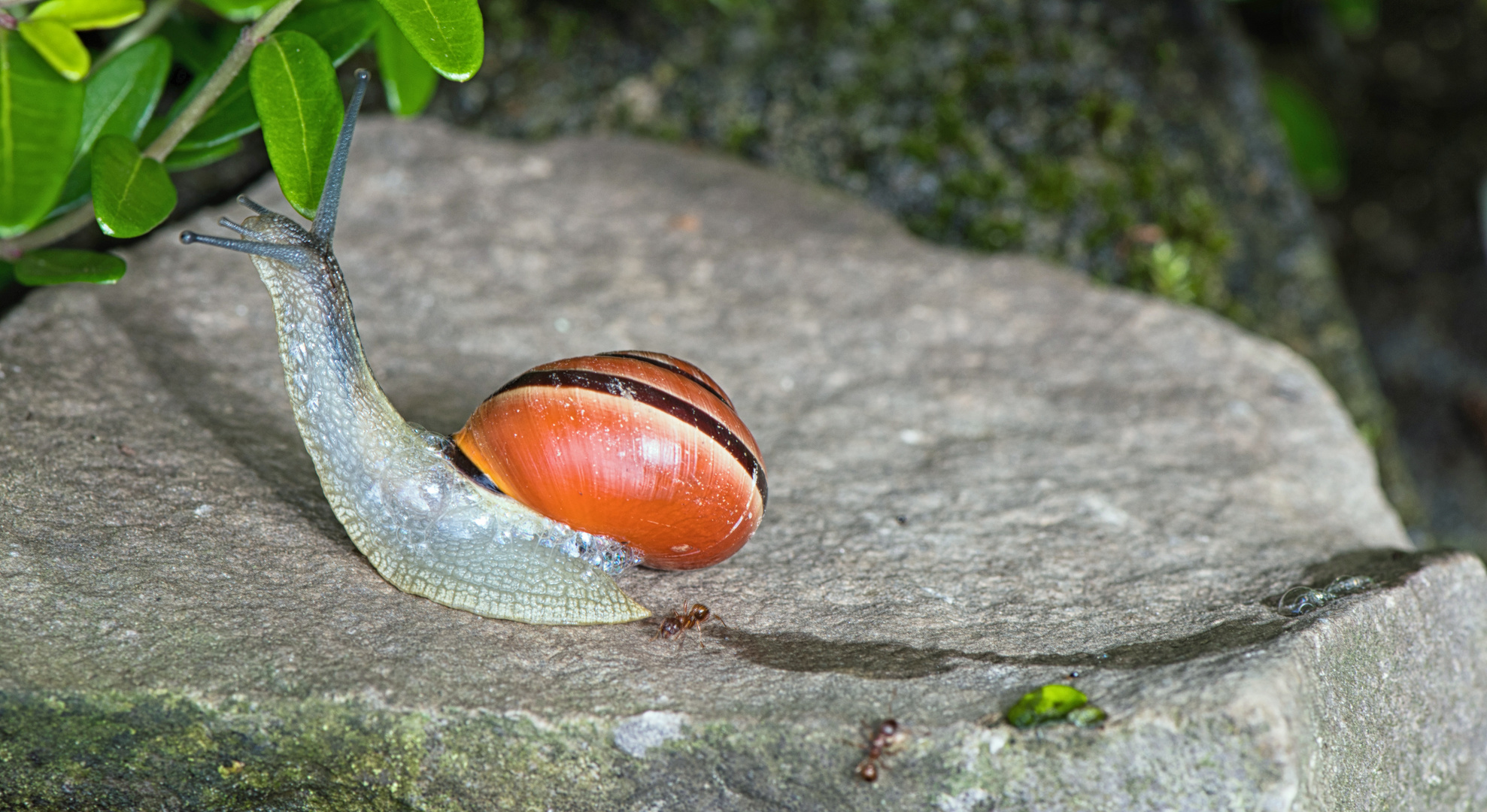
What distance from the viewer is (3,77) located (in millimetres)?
2307

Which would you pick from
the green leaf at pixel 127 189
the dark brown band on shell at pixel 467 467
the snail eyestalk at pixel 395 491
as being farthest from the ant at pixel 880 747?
the green leaf at pixel 127 189

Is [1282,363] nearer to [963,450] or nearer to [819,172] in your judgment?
[963,450]

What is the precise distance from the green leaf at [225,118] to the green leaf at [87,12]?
0.21 metres

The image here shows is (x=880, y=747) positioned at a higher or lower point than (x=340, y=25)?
lower

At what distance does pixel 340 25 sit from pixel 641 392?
121 cm

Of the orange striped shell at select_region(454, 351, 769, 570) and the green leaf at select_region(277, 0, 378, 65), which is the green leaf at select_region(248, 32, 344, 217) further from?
the orange striped shell at select_region(454, 351, 769, 570)

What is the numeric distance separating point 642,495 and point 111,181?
121cm

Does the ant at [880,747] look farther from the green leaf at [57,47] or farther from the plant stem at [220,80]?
the green leaf at [57,47]

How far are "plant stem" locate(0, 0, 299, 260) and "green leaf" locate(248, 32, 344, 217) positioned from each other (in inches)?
1.6

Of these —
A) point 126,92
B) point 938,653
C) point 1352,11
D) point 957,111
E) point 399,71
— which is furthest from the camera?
point 1352,11

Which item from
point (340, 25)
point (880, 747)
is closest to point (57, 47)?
point (340, 25)

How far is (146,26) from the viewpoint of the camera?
3.00 meters

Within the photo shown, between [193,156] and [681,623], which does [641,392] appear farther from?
[193,156]

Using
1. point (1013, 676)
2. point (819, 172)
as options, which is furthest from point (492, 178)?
point (1013, 676)
